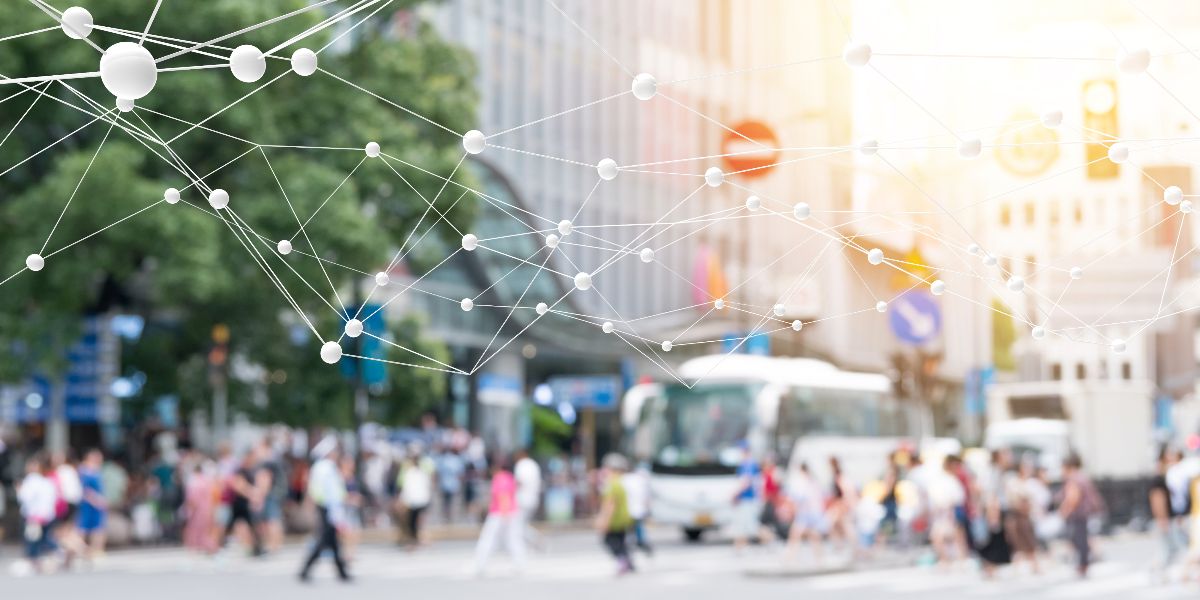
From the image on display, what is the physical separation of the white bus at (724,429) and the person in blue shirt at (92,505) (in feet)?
35.4

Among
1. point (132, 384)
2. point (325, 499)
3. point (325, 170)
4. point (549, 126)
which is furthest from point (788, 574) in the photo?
point (549, 126)

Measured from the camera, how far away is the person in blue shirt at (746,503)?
2716 cm

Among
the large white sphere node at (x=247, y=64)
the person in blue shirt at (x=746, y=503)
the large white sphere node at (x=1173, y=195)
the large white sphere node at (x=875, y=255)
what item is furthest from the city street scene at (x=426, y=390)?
the large white sphere node at (x=247, y=64)

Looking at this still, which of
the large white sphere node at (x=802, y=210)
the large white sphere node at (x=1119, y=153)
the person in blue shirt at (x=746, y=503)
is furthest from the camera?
the person in blue shirt at (x=746, y=503)

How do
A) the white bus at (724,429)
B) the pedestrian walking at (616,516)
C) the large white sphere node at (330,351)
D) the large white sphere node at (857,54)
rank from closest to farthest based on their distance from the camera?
the large white sphere node at (857,54) < the large white sphere node at (330,351) < the pedestrian walking at (616,516) < the white bus at (724,429)

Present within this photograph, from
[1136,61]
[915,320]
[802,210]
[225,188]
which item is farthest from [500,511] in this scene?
[1136,61]

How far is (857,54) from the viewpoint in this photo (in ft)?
9.84

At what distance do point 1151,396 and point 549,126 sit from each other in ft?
62.7

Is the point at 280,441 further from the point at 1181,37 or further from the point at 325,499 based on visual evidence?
the point at 1181,37

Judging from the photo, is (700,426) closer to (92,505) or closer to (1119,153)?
(92,505)

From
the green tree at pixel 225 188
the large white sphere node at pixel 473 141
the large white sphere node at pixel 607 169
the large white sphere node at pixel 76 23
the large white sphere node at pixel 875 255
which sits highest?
the green tree at pixel 225 188

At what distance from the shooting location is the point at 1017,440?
114 feet

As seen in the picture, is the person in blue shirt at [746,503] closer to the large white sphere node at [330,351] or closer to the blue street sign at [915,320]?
the blue street sign at [915,320]

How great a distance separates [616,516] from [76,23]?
57.0 ft
